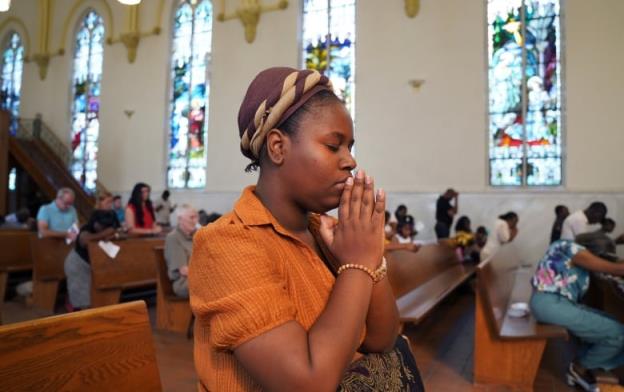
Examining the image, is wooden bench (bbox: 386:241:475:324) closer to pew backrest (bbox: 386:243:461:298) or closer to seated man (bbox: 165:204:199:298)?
pew backrest (bbox: 386:243:461:298)

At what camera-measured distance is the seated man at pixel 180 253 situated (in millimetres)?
4352

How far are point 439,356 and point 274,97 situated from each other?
12.1 ft

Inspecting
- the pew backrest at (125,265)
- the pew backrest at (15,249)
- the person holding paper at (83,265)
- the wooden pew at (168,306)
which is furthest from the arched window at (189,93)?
the wooden pew at (168,306)

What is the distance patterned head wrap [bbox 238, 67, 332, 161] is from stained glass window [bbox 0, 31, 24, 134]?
17.7 meters

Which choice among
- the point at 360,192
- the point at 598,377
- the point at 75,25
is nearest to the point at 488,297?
the point at 598,377

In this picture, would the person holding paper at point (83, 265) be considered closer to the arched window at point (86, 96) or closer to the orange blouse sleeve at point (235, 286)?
the orange blouse sleeve at point (235, 286)

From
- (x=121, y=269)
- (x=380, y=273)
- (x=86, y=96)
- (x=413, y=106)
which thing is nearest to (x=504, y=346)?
(x=380, y=273)

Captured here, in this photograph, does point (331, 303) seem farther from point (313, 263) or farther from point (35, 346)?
point (35, 346)

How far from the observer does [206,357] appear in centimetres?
89

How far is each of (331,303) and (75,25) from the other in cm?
1666

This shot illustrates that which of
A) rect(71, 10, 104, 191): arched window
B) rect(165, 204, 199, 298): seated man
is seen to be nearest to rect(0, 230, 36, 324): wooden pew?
rect(165, 204, 199, 298): seated man

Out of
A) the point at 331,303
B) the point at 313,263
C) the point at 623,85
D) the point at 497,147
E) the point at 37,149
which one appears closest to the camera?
the point at 331,303

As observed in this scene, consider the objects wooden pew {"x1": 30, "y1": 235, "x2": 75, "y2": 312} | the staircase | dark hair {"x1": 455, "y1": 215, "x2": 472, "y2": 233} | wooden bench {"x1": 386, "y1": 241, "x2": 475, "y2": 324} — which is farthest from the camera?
the staircase

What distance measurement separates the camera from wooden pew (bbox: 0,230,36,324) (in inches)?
241
